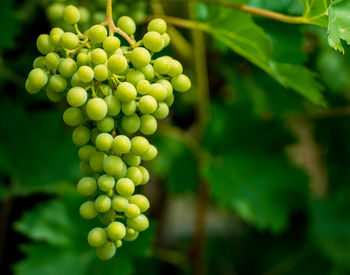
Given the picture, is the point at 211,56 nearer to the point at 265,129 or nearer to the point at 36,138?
the point at 265,129

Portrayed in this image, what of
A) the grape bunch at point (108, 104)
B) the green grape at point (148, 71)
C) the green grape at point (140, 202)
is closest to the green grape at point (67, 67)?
the grape bunch at point (108, 104)

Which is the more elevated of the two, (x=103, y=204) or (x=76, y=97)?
(x=76, y=97)

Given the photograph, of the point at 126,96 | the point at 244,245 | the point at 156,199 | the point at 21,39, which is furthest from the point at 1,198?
the point at 244,245

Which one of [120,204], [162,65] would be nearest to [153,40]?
[162,65]

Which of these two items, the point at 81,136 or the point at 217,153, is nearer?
the point at 81,136

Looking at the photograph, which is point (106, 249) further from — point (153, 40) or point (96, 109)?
point (153, 40)

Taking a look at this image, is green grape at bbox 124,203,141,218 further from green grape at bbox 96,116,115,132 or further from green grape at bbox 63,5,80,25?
green grape at bbox 63,5,80,25

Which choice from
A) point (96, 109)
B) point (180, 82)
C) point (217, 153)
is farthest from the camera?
point (217, 153)
